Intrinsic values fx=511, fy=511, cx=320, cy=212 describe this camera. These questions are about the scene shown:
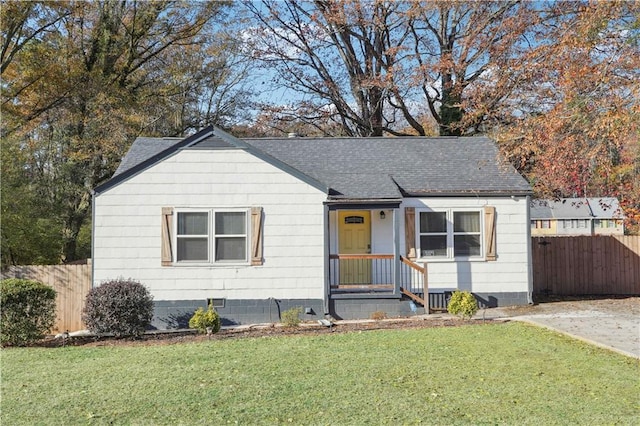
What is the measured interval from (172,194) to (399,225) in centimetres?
560

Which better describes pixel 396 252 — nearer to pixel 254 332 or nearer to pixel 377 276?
pixel 377 276

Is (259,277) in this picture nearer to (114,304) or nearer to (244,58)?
(114,304)

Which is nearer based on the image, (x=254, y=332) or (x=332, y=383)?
(x=332, y=383)

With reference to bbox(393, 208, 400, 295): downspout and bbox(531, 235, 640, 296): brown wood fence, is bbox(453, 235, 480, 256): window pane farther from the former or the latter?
bbox(531, 235, 640, 296): brown wood fence

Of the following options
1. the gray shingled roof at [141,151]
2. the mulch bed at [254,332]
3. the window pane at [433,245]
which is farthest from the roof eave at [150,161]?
the window pane at [433,245]

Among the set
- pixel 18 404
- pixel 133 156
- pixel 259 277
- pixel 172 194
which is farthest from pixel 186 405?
pixel 133 156

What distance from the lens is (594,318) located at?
1099 centimetres

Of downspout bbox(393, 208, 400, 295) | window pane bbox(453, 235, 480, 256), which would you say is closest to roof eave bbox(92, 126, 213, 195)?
downspout bbox(393, 208, 400, 295)

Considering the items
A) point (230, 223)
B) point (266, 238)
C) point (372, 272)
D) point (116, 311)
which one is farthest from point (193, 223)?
point (372, 272)

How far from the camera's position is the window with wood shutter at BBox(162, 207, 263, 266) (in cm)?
1217

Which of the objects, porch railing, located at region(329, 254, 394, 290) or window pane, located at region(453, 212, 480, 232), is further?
window pane, located at region(453, 212, 480, 232)

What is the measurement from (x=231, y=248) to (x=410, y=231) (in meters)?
4.45

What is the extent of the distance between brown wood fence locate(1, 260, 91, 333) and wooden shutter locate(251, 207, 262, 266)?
13.6 feet

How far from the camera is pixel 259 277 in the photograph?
482 inches
